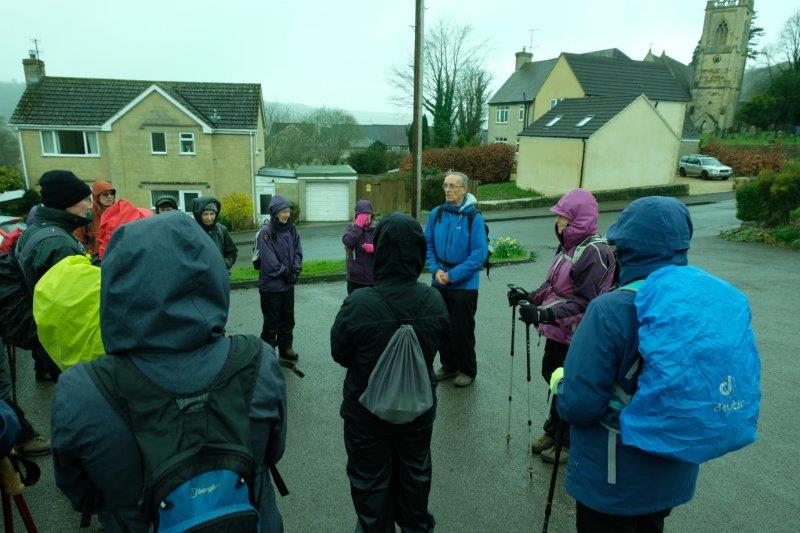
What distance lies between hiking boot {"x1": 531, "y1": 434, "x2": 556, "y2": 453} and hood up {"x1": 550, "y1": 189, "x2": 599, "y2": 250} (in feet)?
5.47

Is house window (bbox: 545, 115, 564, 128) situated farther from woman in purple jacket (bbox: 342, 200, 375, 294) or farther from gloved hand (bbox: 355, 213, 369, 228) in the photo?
gloved hand (bbox: 355, 213, 369, 228)

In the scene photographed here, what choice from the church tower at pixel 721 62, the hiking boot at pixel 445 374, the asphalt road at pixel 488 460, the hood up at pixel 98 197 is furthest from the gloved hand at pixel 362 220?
the church tower at pixel 721 62

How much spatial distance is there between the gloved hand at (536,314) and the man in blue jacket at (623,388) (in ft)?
4.76

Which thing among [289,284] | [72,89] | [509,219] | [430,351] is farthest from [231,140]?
[430,351]

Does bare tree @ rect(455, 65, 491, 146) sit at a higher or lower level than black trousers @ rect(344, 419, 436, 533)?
higher

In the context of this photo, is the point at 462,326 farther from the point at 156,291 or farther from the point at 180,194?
the point at 180,194

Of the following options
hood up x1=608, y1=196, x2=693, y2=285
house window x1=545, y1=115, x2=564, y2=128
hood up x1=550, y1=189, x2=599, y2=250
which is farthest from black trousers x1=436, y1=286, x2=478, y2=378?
house window x1=545, y1=115, x2=564, y2=128

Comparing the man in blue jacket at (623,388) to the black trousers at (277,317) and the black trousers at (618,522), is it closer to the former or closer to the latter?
the black trousers at (618,522)

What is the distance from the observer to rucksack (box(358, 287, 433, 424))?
9.25 feet

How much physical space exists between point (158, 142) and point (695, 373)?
99.7ft

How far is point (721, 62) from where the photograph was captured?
58281 millimetres

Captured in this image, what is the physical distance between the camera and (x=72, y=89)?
93.6ft

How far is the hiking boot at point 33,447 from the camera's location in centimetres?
427

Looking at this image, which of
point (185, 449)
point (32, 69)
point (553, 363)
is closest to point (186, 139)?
point (32, 69)
